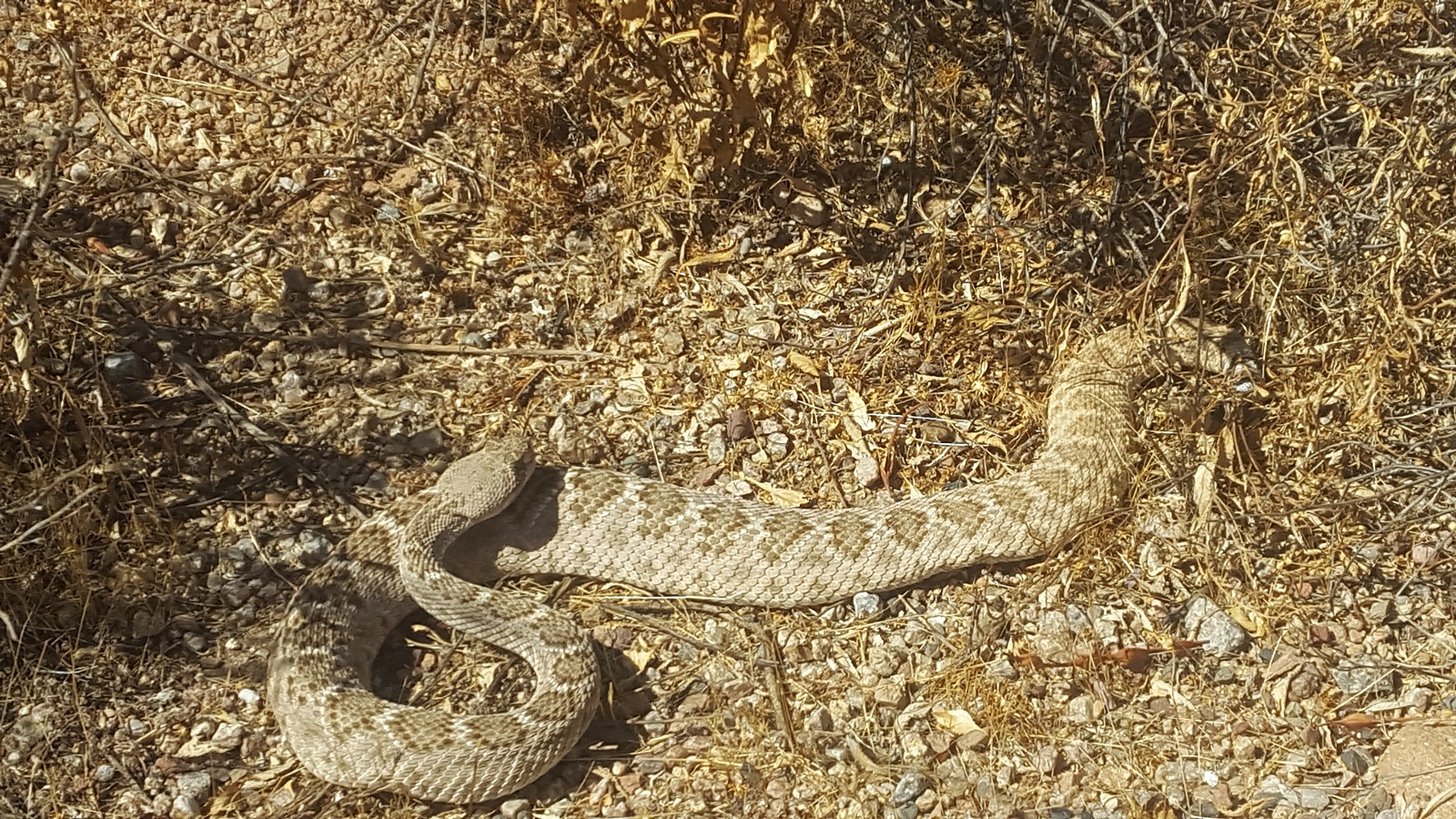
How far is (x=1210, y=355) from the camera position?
4.56 metres

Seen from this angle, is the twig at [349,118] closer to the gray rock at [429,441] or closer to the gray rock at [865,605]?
the gray rock at [429,441]

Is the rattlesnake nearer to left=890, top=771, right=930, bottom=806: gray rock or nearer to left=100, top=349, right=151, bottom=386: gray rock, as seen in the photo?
left=890, top=771, right=930, bottom=806: gray rock

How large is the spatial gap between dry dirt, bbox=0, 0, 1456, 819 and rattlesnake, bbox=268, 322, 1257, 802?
143mm

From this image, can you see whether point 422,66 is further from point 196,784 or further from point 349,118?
point 196,784

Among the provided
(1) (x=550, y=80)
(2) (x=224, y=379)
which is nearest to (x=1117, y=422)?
(1) (x=550, y=80)

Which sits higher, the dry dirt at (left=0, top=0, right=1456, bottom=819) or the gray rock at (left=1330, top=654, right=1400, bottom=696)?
the dry dirt at (left=0, top=0, right=1456, bottom=819)

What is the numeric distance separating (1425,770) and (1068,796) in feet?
3.65

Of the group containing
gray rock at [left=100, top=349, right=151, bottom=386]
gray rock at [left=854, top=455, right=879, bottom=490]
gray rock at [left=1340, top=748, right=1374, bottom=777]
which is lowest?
gray rock at [left=1340, top=748, right=1374, bottom=777]

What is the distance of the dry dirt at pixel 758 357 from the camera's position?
3703 mm

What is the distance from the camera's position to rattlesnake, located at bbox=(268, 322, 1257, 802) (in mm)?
3627

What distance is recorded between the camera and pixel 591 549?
4191 mm

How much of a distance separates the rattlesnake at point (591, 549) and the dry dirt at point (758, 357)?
14 cm

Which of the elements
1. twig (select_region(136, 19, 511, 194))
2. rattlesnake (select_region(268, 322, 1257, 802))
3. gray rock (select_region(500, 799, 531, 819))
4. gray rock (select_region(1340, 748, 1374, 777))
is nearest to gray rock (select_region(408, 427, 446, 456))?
rattlesnake (select_region(268, 322, 1257, 802))

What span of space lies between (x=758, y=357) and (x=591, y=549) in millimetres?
1213
